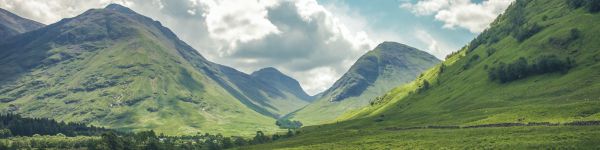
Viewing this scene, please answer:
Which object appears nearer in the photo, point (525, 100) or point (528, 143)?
point (528, 143)

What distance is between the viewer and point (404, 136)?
144 metres

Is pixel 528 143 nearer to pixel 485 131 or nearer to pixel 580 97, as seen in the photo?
pixel 485 131

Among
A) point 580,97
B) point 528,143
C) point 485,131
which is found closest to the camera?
point 528,143

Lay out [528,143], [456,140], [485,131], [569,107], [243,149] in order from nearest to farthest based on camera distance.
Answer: [528,143] → [456,140] → [485,131] → [569,107] → [243,149]

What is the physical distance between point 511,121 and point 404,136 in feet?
105

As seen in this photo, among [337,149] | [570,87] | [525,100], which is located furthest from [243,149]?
[570,87]

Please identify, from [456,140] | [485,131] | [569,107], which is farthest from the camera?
[569,107]

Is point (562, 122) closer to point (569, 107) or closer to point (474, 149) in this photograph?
point (569, 107)

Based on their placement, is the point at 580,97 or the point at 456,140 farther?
the point at 580,97

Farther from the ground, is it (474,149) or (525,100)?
(525,100)

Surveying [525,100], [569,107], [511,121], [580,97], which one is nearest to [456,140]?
[511,121]

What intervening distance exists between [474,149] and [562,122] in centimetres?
4104

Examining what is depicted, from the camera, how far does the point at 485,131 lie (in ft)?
403

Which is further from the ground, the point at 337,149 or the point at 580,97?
the point at 580,97
